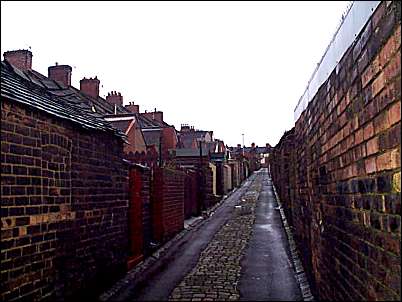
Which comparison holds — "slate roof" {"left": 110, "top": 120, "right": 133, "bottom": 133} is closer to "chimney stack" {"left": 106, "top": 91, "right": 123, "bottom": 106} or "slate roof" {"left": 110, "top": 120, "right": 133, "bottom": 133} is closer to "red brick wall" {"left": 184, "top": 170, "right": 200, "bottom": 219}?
"red brick wall" {"left": 184, "top": 170, "right": 200, "bottom": 219}

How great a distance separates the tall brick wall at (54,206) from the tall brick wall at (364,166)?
3401 millimetres

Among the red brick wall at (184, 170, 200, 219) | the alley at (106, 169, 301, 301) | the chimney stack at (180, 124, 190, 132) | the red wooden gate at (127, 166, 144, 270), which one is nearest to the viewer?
the alley at (106, 169, 301, 301)

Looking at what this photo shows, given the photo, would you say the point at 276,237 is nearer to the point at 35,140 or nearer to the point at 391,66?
the point at 35,140

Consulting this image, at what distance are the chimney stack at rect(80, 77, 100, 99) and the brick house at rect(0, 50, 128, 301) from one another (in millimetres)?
23755

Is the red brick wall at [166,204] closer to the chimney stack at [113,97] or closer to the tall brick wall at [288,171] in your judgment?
the tall brick wall at [288,171]

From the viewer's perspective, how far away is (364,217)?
3.15 metres

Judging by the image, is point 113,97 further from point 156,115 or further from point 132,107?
point 156,115

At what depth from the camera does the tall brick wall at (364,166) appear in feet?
8.11

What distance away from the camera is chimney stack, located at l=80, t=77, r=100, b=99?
3134cm

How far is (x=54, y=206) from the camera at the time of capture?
605 cm

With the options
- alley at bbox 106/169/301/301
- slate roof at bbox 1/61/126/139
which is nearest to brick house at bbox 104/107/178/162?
alley at bbox 106/169/301/301

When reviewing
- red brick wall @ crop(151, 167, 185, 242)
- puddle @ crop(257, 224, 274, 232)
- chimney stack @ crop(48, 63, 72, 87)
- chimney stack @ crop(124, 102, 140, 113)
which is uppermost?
chimney stack @ crop(124, 102, 140, 113)

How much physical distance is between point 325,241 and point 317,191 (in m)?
0.75

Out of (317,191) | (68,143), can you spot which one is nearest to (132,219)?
(68,143)
